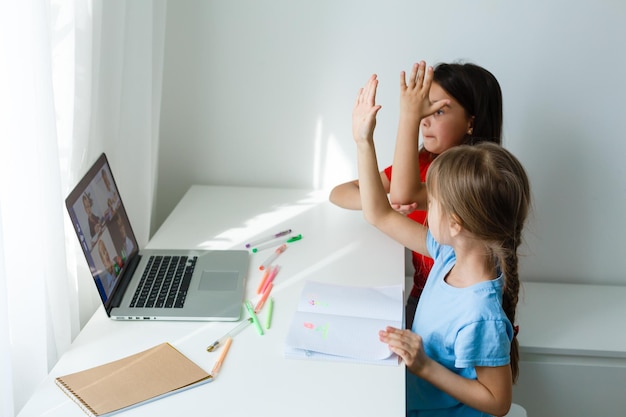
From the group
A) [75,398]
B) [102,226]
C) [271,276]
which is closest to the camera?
[75,398]

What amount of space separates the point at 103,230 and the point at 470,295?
29.7 inches

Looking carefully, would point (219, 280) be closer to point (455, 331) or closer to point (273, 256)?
point (273, 256)

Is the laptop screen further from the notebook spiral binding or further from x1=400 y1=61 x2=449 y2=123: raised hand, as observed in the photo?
x1=400 y1=61 x2=449 y2=123: raised hand

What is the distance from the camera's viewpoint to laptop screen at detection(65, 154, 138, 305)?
143 centimetres

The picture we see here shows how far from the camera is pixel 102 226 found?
61.2 inches

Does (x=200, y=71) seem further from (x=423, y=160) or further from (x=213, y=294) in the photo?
(x=213, y=294)

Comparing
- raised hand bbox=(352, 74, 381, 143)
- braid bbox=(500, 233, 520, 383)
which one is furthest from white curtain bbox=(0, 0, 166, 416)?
braid bbox=(500, 233, 520, 383)

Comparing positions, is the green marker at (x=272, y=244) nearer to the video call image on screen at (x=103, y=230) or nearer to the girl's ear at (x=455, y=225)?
the video call image on screen at (x=103, y=230)

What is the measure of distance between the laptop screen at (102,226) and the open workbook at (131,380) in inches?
8.0

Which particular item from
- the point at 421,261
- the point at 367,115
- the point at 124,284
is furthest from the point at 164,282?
the point at 421,261

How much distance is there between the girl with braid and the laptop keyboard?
457 mm

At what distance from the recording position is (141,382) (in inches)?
48.8

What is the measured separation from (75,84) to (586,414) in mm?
1552

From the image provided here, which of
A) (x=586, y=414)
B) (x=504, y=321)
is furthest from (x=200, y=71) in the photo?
(x=586, y=414)
